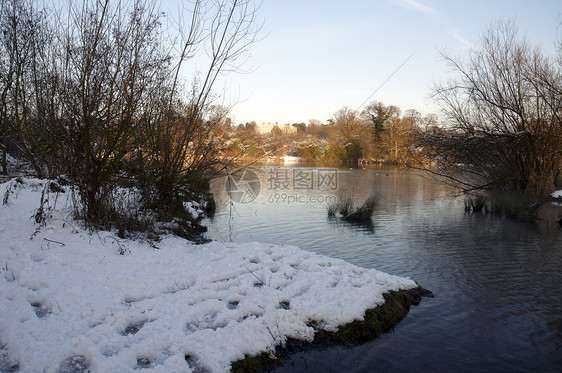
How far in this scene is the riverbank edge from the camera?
348 centimetres

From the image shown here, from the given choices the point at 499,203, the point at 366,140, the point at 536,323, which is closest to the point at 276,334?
the point at 536,323

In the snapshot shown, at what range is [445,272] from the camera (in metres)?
6.98

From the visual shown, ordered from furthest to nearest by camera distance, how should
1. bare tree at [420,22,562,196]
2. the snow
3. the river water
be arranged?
bare tree at [420,22,562,196] → the river water → the snow

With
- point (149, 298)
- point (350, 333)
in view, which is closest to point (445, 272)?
point (350, 333)

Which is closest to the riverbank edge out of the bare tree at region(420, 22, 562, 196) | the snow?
the snow

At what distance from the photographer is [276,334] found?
Answer: 12.5 feet

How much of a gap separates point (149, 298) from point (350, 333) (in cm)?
221

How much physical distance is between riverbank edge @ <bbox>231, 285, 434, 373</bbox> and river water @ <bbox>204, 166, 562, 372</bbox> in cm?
9

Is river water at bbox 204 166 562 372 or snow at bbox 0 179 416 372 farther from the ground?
snow at bbox 0 179 416 372

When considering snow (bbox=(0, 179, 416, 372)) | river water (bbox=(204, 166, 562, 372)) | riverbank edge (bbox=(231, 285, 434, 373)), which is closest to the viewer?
snow (bbox=(0, 179, 416, 372))

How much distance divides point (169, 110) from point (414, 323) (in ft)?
19.4

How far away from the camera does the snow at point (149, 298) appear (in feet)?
10.0

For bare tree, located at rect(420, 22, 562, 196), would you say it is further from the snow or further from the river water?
the snow

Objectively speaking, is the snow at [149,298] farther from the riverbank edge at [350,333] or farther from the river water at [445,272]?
the river water at [445,272]
